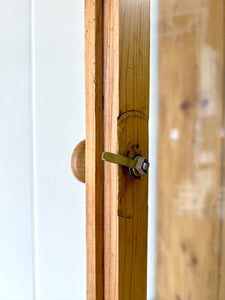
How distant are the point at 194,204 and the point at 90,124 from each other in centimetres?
47

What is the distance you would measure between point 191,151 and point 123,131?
0.41 m

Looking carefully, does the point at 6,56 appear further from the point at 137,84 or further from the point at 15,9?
the point at 137,84

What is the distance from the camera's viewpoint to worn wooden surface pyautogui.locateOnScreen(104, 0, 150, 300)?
0.30 meters

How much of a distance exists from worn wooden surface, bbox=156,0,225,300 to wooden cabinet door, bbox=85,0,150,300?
284mm

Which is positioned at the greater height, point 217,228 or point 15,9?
point 15,9

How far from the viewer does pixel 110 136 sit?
0.31 m

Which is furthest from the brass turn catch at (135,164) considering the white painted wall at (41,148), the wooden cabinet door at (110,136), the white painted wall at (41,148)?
the white painted wall at (41,148)

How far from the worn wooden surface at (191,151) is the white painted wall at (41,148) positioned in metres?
0.09

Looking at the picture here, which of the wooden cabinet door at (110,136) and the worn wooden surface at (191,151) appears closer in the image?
the wooden cabinet door at (110,136)

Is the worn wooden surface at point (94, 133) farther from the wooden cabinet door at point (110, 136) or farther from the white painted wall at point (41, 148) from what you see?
the white painted wall at point (41, 148)

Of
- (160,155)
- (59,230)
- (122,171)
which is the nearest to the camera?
(122,171)

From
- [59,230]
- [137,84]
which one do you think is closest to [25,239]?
[59,230]

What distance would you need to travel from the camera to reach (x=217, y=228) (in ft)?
2.06

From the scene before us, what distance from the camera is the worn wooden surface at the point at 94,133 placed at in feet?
0.99
